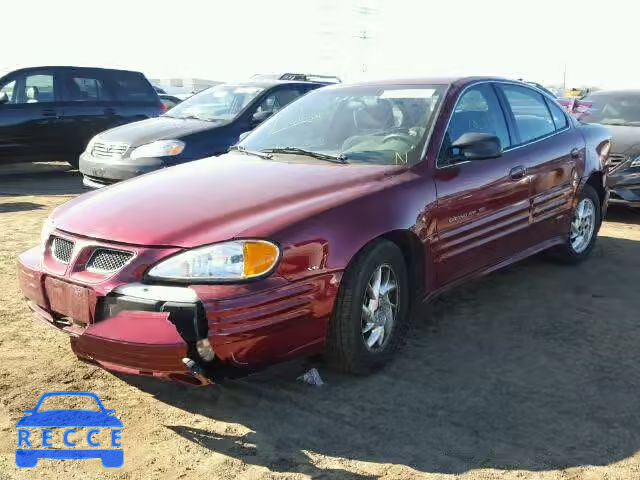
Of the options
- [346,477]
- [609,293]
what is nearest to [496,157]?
[609,293]

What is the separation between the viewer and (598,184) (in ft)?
19.6

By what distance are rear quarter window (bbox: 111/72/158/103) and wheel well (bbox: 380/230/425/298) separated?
9.11 meters

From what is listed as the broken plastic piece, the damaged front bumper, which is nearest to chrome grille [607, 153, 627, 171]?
the broken plastic piece

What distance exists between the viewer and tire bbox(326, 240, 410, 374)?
330cm

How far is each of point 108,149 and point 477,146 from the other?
209 inches

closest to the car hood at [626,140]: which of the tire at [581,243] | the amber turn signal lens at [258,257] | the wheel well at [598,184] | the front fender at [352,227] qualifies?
the wheel well at [598,184]

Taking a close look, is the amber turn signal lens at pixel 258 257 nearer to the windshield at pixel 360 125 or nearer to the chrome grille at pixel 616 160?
the windshield at pixel 360 125

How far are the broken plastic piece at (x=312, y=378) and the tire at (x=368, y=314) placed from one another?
0.11 meters

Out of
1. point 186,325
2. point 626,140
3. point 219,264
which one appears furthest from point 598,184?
point 186,325

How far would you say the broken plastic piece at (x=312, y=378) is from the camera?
345cm

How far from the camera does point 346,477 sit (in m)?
2.64

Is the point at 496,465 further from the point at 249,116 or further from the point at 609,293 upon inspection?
the point at 249,116

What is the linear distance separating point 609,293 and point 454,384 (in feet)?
7.09

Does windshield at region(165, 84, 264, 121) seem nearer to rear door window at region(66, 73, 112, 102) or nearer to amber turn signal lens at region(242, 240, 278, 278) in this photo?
rear door window at region(66, 73, 112, 102)
